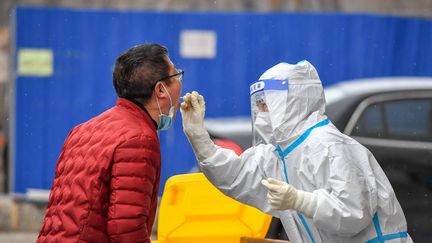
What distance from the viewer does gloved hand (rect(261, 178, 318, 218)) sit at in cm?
367

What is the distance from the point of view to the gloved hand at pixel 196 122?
13.9 feet

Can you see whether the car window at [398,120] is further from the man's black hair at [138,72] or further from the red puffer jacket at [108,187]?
the red puffer jacket at [108,187]

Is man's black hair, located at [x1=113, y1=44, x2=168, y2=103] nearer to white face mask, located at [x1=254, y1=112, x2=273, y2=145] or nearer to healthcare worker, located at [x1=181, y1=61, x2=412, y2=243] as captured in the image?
Result: healthcare worker, located at [x1=181, y1=61, x2=412, y2=243]

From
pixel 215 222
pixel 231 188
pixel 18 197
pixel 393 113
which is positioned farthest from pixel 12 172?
pixel 231 188

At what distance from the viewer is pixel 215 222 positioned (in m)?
4.98

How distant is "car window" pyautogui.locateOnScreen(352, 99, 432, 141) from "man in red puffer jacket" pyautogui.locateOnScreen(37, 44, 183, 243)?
3.54 meters

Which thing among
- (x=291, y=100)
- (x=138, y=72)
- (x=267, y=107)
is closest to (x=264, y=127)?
(x=267, y=107)

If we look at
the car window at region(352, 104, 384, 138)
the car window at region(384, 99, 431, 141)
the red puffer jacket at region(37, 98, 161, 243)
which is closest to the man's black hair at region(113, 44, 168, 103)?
the red puffer jacket at region(37, 98, 161, 243)

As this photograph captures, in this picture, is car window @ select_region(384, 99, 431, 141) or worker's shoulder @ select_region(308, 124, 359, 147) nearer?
worker's shoulder @ select_region(308, 124, 359, 147)

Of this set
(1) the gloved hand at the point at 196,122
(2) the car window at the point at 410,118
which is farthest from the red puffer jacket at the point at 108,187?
(2) the car window at the point at 410,118

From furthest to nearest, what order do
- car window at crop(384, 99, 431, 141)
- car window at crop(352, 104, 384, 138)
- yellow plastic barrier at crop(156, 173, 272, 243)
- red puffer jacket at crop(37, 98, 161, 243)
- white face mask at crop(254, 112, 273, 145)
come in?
car window at crop(384, 99, 431, 141)
car window at crop(352, 104, 384, 138)
yellow plastic barrier at crop(156, 173, 272, 243)
white face mask at crop(254, 112, 273, 145)
red puffer jacket at crop(37, 98, 161, 243)

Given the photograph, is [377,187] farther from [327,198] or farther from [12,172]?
[12,172]

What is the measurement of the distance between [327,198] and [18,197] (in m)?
6.93

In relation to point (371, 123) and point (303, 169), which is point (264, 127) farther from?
point (371, 123)
